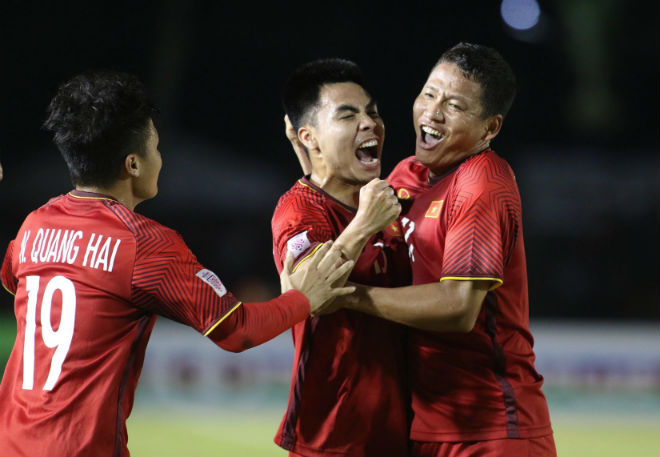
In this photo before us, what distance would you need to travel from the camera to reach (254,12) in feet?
58.9

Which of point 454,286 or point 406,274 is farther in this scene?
point 406,274

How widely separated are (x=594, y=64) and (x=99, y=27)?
32.7 ft

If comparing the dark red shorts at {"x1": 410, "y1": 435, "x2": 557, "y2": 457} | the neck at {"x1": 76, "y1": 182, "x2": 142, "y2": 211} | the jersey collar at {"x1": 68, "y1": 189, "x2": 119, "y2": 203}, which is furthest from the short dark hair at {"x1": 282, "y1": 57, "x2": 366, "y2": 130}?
the dark red shorts at {"x1": 410, "y1": 435, "x2": 557, "y2": 457}

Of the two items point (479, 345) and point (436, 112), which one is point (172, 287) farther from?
point (436, 112)

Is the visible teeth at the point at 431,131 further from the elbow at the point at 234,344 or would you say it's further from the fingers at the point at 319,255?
the elbow at the point at 234,344

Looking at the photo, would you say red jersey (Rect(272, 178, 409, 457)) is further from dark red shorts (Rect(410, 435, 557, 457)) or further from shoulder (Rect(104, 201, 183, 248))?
shoulder (Rect(104, 201, 183, 248))

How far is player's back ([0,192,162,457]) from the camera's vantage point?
8.87 feet

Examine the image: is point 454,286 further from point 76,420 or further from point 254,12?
point 254,12

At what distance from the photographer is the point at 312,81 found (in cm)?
374

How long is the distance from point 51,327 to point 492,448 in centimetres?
181

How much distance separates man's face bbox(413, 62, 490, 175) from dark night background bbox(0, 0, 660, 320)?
720 centimetres

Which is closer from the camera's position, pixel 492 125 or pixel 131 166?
pixel 131 166

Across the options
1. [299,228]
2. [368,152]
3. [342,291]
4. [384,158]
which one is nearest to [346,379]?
[342,291]

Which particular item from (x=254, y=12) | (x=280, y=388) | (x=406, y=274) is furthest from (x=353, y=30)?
(x=406, y=274)
